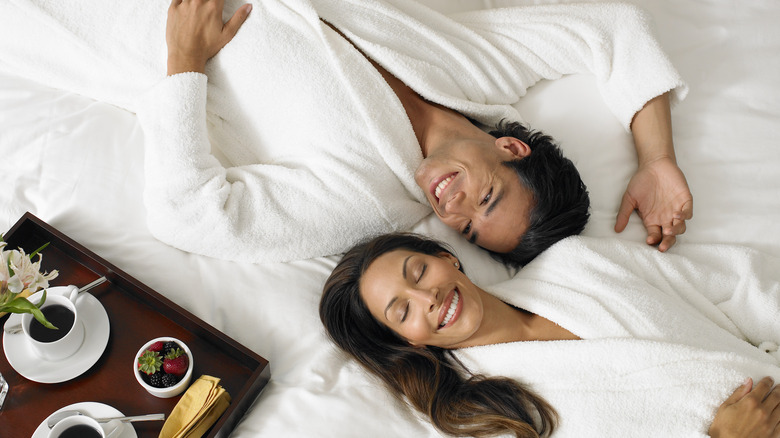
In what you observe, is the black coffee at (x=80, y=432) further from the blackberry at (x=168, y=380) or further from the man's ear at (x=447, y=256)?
the man's ear at (x=447, y=256)

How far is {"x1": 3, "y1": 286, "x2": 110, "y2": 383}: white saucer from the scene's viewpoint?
48.0 inches

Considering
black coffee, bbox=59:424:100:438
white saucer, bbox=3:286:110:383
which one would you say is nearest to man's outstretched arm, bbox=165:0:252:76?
white saucer, bbox=3:286:110:383

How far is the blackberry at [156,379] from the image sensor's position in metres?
1.21

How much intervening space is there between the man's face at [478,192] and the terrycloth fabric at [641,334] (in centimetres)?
12

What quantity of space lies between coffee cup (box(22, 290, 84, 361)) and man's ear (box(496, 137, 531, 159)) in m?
1.04

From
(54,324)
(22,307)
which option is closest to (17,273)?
(22,307)

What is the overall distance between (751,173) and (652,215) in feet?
1.09

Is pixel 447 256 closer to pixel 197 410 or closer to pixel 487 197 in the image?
pixel 487 197

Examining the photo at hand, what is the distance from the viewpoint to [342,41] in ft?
5.13

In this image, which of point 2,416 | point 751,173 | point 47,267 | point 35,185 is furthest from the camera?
point 751,173

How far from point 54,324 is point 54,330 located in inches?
0.5

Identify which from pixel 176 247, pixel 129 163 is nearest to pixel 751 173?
pixel 176 247

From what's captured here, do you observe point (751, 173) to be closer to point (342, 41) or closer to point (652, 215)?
point (652, 215)

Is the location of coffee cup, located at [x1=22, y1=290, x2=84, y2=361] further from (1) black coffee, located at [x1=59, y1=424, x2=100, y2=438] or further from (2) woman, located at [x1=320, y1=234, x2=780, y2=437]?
(2) woman, located at [x1=320, y1=234, x2=780, y2=437]
